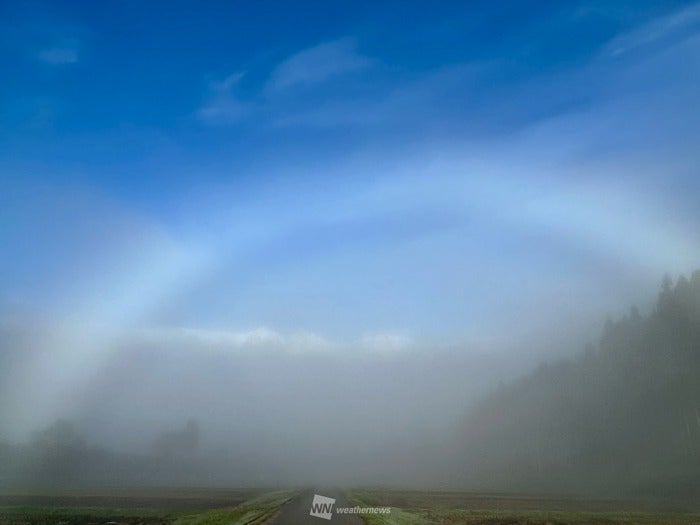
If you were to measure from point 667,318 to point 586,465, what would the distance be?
245 feet

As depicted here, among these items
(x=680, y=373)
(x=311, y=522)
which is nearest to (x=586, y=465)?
(x=680, y=373)

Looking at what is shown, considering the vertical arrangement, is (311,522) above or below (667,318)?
below

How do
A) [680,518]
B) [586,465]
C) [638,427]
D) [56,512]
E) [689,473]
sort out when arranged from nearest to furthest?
1. [680,518]
2. [56,512]
3. [689,473]
4. [638,427]
5. [586,465]

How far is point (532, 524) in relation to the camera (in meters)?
66.6

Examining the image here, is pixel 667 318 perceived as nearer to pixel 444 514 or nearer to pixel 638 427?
pixel 638 427

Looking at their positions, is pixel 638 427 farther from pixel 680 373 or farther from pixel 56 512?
pixel 56 512

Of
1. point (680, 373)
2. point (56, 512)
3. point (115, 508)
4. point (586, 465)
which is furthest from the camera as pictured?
point (586, 465)

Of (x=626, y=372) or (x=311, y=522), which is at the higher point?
(x=626, y=372)

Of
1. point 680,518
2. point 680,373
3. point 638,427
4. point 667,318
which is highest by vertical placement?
point 667,318

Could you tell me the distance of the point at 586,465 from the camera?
198 meters

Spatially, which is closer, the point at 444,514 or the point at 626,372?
the point at 444,514

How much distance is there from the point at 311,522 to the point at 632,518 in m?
46.9

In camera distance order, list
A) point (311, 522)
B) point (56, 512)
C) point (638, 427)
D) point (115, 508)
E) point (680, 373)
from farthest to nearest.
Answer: point (638, 427) → point (680, 373) → point (115, 508) → point (56, 512) → point (311, 522)

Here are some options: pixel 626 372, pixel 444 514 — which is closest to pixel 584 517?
pixel 444 514
